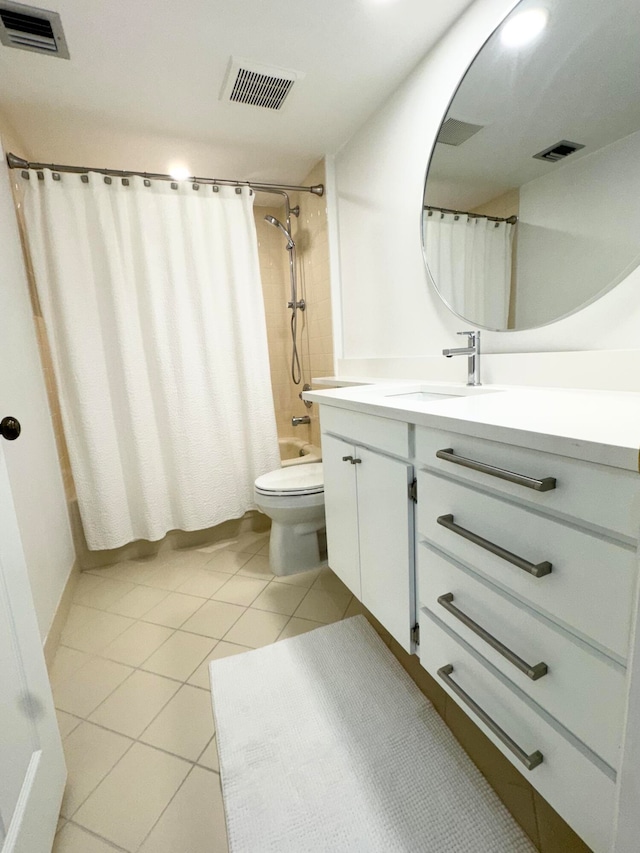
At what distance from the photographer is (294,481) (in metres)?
1.83

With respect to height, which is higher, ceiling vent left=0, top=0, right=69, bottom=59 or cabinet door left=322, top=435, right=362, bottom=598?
ceiling vent left=0, top=0, right=69, bottom=59

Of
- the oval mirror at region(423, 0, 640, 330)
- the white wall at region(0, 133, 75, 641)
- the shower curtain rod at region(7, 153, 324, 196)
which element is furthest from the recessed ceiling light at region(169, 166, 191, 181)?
the oval mirror at region(423, 0, 640, 330)

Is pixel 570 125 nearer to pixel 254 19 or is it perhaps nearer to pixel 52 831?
pixel 254 19

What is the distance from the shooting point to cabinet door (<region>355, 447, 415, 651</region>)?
3.24 ft

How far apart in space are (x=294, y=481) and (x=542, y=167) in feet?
4.77

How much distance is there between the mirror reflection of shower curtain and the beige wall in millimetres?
837

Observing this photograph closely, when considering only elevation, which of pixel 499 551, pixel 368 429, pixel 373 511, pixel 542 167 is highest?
pixel 542 167

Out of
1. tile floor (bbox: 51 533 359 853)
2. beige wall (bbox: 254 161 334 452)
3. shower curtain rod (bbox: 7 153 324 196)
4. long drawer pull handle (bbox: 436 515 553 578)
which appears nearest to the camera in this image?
long drawer pull handle (bbox: 436 515 553 578)

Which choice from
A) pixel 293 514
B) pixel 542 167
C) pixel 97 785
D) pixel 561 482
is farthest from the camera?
pixel 293 514

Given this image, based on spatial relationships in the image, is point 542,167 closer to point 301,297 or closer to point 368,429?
point 368,429

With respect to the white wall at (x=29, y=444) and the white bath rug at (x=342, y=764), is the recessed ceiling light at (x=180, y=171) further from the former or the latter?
the white bath rug at (x=342, y=764)

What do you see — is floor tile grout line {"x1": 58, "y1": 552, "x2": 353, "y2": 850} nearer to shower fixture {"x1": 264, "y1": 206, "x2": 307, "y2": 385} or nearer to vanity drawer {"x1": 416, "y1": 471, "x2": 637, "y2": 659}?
vanity drawer {"x1": 416, "y1": 471, "x2": 637, "y2": 659}

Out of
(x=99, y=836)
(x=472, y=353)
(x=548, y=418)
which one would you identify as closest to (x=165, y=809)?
(x=99, y=836)

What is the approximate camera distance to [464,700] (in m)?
0.81
